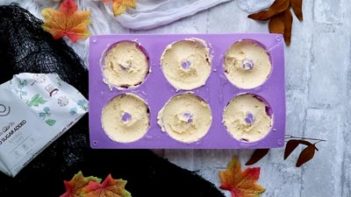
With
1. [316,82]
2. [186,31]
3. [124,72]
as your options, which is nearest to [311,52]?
[316,82]

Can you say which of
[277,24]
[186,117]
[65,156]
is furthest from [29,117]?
[277,24]

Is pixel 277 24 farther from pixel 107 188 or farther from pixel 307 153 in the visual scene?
pixel 107 188

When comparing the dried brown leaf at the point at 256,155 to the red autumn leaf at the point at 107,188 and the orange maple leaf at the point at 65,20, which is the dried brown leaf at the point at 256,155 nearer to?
the red autumn leaf at the point at 107,188

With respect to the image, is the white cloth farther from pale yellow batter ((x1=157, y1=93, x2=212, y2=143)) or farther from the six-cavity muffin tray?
pale yellow batter ((x1=157, y1=93, x2=212, y2=143))

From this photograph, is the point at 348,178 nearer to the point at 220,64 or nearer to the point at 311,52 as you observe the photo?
the point at 311,52

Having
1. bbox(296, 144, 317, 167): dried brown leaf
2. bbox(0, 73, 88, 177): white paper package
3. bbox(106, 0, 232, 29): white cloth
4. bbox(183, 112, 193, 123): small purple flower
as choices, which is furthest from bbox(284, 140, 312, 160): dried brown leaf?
bbox(0, 73, 88, 177): white paper package
